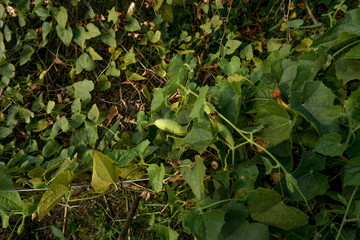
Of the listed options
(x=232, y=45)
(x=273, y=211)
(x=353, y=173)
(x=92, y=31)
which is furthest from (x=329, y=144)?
(x=92, y=31)

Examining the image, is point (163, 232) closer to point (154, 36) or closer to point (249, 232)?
point (249, 232)

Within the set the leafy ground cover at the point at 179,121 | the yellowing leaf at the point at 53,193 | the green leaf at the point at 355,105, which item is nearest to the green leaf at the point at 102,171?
the leafy ground cover at the point at 179,121

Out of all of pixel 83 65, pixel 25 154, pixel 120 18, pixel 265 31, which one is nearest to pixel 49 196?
pixel 25 154

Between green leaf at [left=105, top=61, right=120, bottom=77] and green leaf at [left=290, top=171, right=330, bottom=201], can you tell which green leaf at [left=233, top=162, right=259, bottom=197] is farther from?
green leaf at [left=105, top=61, right=120, bottom=77]

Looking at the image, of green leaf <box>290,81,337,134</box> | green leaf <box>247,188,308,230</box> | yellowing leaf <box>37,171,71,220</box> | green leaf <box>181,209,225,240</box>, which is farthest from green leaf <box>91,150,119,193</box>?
green leaf <box>290,81,337,134</box>

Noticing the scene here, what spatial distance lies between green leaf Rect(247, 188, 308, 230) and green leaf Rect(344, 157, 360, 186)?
0.40 feet

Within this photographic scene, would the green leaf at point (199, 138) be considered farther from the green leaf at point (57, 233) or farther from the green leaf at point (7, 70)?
the green leaf at point (7, 70)

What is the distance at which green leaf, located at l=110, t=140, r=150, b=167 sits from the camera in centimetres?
87

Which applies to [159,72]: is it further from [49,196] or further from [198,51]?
[49,196]

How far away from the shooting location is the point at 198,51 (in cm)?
165

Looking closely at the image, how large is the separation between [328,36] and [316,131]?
0.91 ft

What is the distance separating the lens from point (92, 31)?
56.7 inches

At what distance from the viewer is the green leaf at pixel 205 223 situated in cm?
63

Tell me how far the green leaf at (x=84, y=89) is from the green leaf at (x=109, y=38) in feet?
0.83
